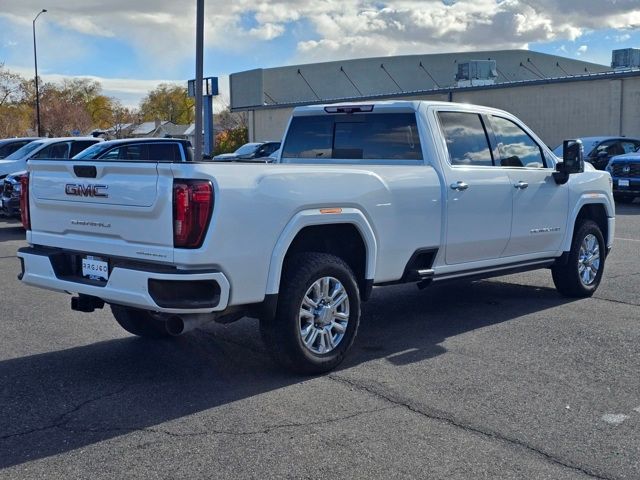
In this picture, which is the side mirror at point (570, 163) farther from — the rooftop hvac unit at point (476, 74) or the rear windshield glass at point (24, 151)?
the rooftop hvac unit at point (476, 74)

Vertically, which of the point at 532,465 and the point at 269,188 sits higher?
the point at 269,188

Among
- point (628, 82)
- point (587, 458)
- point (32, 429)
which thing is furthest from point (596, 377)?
point (628, 82)

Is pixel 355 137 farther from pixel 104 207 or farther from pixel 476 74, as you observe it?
pixel 476 74

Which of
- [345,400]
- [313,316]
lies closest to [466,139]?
[313,316]

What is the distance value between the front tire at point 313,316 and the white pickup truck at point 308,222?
0.04 ft

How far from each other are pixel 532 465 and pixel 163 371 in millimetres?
2984

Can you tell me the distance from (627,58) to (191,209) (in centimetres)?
4141

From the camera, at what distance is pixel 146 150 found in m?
15.1

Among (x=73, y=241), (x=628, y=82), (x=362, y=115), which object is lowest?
(x=73, y=241)

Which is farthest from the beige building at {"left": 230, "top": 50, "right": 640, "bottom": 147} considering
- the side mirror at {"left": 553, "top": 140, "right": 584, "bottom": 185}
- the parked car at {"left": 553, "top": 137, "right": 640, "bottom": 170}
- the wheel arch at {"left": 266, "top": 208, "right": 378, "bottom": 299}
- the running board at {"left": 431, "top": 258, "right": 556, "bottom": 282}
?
the wheel arch at {"left": 266, "top": 208, "right": 378, "bottom": 299}

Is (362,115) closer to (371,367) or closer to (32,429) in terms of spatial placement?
Answer: (371,367)

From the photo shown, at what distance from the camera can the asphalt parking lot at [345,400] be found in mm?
4645

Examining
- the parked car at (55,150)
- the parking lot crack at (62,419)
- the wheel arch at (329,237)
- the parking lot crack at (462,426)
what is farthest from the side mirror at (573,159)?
the parked car at (55,150)

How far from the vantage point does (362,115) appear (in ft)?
26.0
